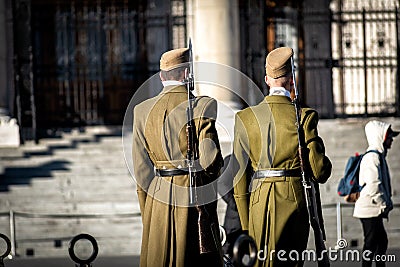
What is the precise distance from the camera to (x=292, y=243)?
8.27 meters

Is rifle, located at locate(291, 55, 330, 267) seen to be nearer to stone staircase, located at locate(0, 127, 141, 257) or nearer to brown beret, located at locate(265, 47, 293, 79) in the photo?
brown beret, located at locate(265, 47, 293, 79)

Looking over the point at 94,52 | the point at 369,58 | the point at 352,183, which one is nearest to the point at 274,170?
the point at 352,183

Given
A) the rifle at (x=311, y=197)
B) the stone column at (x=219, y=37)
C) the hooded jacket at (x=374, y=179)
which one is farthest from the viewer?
the stone column at (x=219, y=37)

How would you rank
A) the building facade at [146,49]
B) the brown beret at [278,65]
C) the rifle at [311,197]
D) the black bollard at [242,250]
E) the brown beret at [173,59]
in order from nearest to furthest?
the black bollard at [242,250] → the rifle at [311,197] → the brown beret at [278,65] → the brown beret at [173,59] → the building facade at [146,49]

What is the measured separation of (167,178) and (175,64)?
0.87m

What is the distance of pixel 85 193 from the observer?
17.7 metres

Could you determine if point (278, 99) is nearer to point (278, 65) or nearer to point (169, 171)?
point (278, 65)

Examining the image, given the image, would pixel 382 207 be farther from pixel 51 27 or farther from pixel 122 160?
pixel 51 27

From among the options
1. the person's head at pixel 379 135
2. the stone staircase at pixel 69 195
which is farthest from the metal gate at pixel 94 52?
the person's head at pixel 379 135

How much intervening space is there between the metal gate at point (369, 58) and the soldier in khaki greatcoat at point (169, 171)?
46.0 ft

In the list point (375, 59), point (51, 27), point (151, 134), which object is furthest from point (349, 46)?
point (151, 134)

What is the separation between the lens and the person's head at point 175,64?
27.8ft

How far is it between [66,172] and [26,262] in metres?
3.79

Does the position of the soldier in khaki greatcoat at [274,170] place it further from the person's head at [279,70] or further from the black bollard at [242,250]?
the black bollard at [242,250]
